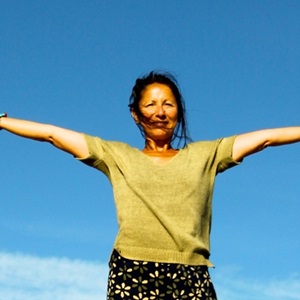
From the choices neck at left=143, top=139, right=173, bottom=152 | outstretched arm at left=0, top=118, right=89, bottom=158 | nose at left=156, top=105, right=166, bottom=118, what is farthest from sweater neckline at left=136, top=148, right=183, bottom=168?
outstretched arm at left=0, top=118, right=89, bottom=158

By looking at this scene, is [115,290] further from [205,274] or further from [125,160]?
[125,160]

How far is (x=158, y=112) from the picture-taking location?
5.66 m

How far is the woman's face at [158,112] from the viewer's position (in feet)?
18.6

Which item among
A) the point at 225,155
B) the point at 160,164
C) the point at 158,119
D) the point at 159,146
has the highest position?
the point at 158,119

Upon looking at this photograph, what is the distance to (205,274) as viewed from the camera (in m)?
5.10

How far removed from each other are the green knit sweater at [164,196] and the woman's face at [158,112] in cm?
21

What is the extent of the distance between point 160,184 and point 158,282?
2.46ft

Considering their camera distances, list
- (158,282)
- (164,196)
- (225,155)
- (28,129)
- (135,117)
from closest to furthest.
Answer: (158,282) < (164,196) < (28,129) < (225,155) < (135,117)

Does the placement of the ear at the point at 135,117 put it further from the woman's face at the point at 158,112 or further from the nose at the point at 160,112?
the nose at the point at 160,112

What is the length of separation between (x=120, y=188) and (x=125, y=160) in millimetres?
225

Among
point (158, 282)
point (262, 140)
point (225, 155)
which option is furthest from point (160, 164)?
point (158, 282)

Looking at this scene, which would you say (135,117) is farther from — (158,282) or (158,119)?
(158,282)

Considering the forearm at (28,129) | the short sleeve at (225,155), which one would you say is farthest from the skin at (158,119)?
the forearm at (28,129)

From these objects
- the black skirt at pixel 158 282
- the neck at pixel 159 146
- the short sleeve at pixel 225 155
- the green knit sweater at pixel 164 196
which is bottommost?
the black skirt at pixel 158 282
